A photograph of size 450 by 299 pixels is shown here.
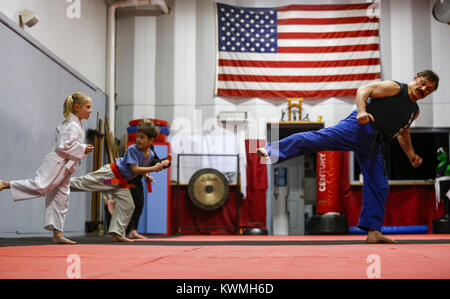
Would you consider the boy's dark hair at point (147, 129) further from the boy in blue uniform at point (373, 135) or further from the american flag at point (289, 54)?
the american flag at point (289, 54)

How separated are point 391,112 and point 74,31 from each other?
15.2 feet

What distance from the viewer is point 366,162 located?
127 inches

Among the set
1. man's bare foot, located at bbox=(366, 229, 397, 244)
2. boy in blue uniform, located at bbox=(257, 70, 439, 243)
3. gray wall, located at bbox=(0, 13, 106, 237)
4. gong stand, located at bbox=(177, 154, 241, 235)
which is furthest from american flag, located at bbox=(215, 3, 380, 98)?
man's bare foot, located at bbox=(366, 229, 397, 244)

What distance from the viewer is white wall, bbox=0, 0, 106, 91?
16.7 feet

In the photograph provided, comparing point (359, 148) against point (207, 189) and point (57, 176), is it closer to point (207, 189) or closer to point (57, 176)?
A: point (57, 176)

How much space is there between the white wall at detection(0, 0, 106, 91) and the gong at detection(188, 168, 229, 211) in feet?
6.93

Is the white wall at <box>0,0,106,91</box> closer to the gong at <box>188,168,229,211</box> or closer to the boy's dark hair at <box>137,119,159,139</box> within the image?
the boy's dark hair at <box>137,119,159,139</box>

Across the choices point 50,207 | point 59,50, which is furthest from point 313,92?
point 50,207

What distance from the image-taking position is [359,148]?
10.5 ft

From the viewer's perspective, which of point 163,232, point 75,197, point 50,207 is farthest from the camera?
point 163,232

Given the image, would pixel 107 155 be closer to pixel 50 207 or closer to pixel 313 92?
pixel 313 92

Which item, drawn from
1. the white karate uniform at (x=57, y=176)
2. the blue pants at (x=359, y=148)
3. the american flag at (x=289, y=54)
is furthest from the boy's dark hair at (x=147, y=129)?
the american flag at (x=289, y=54)

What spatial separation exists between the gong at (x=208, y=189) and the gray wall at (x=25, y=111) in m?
1.96

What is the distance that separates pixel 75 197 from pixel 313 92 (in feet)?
13.2
